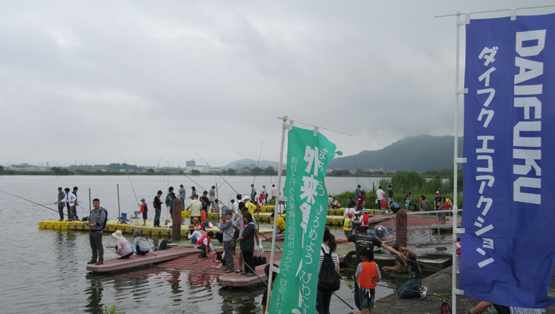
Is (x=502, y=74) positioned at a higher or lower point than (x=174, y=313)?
higher

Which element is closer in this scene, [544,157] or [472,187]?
[544,157]

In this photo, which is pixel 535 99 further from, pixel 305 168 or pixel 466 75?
pixel 305 168

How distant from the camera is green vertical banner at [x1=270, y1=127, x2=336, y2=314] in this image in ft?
17.5

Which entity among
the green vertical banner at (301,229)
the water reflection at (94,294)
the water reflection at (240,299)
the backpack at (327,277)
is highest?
the green vertical banner at (301,229)

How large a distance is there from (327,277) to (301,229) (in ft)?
4.72

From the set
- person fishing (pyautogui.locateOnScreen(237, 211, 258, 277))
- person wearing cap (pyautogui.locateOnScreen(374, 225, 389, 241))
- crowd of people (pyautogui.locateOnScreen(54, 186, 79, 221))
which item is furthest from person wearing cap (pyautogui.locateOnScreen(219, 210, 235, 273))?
crowd of people (pyautogui.locateOnScreen(54, 186, 79, 221))

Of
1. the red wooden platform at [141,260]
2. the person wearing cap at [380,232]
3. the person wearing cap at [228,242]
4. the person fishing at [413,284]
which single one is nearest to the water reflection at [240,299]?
the person wearing cap at [228,242]

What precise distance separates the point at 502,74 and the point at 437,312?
4.85 m

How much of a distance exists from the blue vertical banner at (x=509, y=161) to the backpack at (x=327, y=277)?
2095 millimetres

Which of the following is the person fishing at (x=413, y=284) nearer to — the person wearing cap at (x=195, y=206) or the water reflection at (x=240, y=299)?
the water reflection at (x=240, y=299)

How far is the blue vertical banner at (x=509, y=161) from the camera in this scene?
14.6 feet

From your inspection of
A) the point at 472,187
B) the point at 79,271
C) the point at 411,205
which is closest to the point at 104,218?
the point at 79,271

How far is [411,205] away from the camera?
29.7m

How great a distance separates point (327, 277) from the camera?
636 centimetres
